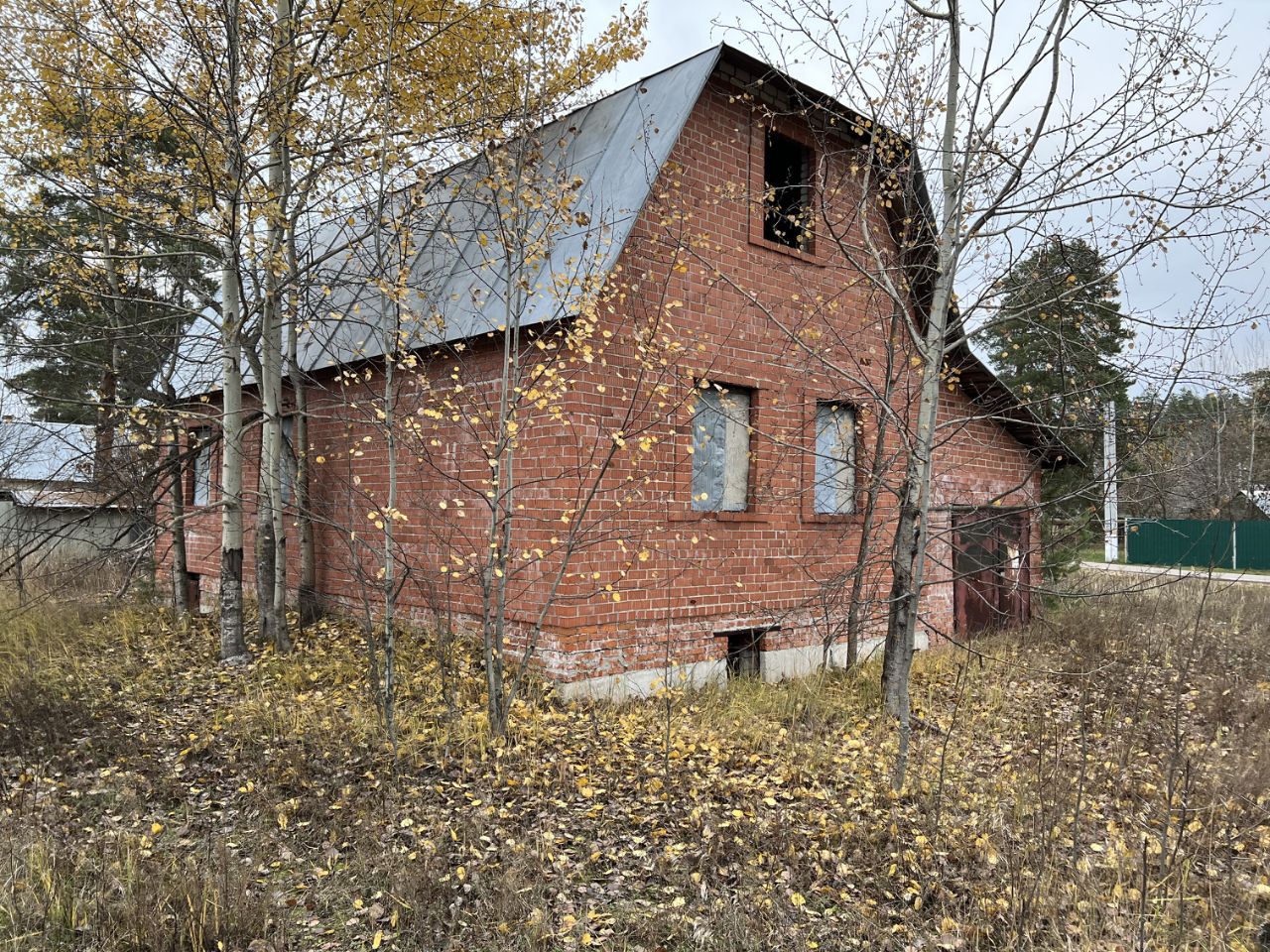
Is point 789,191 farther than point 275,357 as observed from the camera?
Yes

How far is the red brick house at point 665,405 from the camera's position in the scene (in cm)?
762

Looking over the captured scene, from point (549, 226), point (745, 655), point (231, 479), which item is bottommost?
point (745, 655)

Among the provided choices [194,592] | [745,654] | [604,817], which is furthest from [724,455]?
[194,592]

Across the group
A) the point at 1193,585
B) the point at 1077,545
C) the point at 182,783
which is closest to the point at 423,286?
the point at 182,783

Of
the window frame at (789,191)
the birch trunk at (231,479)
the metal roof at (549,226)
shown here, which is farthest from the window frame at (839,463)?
the birch trunk at (231,479)

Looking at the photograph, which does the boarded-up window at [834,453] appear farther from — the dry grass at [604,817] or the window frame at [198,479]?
the window frame at [198,479]

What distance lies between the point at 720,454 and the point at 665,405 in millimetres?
1145

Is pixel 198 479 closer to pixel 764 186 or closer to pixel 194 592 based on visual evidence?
pixel 194 592

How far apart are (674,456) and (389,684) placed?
358cm

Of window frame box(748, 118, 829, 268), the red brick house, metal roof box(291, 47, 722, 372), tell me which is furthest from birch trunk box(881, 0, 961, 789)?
window frame box(748, 118, 829, 268)

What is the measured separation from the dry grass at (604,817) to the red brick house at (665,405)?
0.99 m

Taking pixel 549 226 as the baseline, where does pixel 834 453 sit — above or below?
below

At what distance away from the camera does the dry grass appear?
12.3 ft

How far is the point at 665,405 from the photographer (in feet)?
26.3
